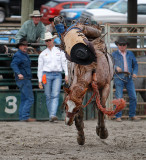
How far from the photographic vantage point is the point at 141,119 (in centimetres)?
1248

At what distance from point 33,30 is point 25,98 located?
1.76m

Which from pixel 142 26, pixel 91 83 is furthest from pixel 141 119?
pixel 91 83

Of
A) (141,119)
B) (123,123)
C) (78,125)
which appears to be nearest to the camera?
(78,125)

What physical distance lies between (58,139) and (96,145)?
95 centimetres

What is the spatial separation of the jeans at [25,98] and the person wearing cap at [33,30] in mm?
1185

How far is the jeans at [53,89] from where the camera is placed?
11.5 meters

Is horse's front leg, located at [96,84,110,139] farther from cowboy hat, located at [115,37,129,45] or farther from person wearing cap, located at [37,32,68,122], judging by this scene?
cowboy hat, located at [115,37,129,45]

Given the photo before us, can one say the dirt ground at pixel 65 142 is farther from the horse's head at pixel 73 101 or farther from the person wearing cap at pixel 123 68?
the person wearing cap at pixel 123 68

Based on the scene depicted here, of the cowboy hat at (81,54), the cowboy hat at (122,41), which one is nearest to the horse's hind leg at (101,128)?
the cowboy hat at (81,54)

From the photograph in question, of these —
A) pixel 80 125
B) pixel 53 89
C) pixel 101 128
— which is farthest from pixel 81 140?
pixel 53 89

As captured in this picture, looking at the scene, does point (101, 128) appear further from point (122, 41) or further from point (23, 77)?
point (122, 41)

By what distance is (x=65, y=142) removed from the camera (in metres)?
8.70

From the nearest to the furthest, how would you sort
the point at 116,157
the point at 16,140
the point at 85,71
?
the point at 116,157 < the point at 85,71 < the point at 16,140

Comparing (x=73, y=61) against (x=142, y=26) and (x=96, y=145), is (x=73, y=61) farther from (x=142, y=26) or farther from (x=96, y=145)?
(x=142, y=26)
